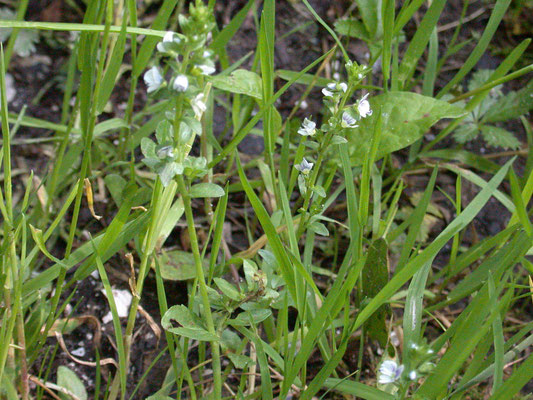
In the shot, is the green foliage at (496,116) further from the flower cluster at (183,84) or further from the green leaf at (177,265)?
the flower cluster at (183,84)

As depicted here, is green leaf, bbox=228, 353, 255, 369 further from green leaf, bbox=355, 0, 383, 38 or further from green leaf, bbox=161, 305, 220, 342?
green leaf, bbox=355, 0, 383, 38

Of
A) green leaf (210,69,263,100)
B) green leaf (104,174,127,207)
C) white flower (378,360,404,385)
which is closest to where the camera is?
white flower (378,360,404,385)

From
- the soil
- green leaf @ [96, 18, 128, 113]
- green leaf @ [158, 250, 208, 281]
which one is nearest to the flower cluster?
green leaf @ [96, 18, 128, 113]

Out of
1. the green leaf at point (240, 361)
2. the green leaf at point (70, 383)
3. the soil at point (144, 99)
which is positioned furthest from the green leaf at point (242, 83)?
the green leaf at point (70, 383)

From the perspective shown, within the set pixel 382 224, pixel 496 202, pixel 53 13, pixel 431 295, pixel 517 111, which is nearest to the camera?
pixel 382 224

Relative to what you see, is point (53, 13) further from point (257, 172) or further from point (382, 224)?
point (382, 224)

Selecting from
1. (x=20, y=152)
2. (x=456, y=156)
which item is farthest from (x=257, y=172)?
(x=20, y=152)
